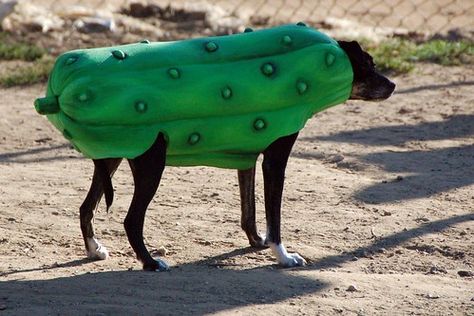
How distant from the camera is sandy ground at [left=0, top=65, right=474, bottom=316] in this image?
4.94m

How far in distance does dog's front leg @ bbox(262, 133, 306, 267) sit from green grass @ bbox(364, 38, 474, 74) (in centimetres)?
434

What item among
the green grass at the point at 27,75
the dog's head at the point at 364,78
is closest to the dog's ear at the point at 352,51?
the dog's head at the point at 364,78

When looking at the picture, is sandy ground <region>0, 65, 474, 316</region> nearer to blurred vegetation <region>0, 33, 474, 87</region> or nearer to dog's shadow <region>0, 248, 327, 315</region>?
dog's shadow <region>0, 248, 327, 315</region>

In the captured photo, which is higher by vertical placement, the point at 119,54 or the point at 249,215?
the point at 119,54

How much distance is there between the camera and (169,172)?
23.6 feet

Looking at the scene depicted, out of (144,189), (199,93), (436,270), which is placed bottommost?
(436,270)

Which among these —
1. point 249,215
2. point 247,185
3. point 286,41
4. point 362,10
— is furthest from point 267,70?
point 362,10

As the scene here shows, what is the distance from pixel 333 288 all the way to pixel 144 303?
2.74ft

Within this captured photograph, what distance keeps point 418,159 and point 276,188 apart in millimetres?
2175

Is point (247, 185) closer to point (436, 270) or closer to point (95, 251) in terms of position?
point (95, 251)

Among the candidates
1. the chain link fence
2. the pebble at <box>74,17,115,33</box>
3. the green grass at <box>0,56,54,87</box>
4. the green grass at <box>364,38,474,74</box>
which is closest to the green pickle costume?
the green grass at <box>0,56,54,87</box>

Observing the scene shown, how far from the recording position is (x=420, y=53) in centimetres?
1003

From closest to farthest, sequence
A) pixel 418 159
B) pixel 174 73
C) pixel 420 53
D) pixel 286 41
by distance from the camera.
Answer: pixel 174 73, pixel 286 41, pixel 418 159, pixel 420 53

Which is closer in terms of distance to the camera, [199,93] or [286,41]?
[199,93]
